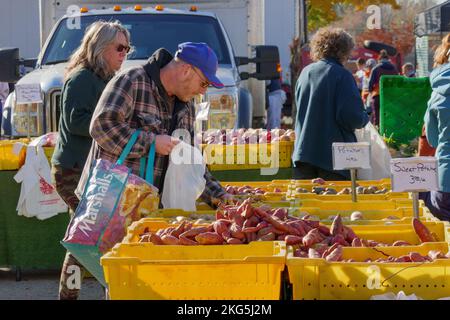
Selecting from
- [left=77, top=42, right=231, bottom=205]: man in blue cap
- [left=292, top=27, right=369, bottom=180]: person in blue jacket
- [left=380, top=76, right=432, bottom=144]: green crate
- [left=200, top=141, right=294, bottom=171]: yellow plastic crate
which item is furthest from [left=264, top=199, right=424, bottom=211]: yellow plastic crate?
[left=380, top=76, right=432, bottom=144]: green crate

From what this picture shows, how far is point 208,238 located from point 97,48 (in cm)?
219

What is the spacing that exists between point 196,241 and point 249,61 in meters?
6.58

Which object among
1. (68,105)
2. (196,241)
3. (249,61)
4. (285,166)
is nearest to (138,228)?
(196,241)

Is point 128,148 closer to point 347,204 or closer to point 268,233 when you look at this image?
point 268,233

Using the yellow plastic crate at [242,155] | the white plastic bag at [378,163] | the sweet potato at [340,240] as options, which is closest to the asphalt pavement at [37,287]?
the yellow plastic crate at [242,155]

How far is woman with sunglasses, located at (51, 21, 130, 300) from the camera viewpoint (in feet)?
19.1

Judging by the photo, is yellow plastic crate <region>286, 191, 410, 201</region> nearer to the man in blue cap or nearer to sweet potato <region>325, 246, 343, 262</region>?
the man in blue cap

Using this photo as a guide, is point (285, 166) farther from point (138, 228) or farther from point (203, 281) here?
point (203, 281)

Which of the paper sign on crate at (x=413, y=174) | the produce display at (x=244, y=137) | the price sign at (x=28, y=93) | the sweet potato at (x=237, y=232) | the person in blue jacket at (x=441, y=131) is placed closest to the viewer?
the sweet potato at (x=237, y=232)

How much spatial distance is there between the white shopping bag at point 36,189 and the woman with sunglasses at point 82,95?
4.95 feet

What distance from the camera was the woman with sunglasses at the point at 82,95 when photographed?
5.84 m

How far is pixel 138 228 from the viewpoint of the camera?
4.44m

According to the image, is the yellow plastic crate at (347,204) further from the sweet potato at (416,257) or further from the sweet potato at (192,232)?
the sweet potato at (416,257)
